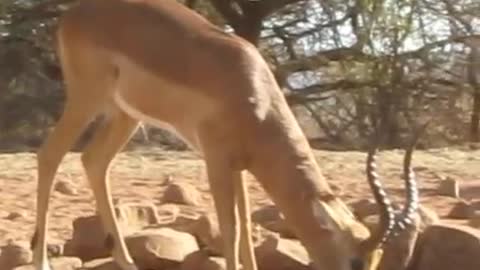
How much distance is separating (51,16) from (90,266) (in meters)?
10.9

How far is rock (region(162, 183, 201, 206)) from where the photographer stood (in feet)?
27.5

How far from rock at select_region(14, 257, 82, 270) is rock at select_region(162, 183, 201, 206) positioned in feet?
6.41

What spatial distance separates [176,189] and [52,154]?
A: 199 centimetres

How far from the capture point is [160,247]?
616cm

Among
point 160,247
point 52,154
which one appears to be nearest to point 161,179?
point 52,154

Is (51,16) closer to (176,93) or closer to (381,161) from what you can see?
(381,161)

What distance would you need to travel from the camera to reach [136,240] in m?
6.43

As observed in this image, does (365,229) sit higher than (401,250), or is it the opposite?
(365,229)

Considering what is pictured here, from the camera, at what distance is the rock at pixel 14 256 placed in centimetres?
651

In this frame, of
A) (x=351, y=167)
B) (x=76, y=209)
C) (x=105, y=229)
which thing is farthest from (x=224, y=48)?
(x=351, y=167)

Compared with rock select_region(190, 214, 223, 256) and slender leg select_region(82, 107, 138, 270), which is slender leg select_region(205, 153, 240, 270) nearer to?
rock select_region(190, 214, 223, 256)

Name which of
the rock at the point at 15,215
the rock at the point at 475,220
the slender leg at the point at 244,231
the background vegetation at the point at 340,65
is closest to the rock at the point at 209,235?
the slender leg at the point at 244,231

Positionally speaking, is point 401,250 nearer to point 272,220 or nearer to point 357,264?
point 357,264

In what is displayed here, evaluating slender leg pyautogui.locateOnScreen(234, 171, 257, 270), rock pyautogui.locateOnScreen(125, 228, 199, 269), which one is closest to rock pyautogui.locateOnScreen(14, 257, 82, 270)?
rock pyautogui.locateOnScreen(125, 228, 199, 269)
